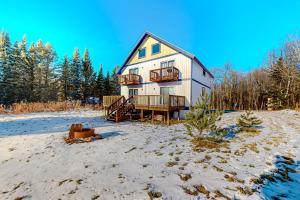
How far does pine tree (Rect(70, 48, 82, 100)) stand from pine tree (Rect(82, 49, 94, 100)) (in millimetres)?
840

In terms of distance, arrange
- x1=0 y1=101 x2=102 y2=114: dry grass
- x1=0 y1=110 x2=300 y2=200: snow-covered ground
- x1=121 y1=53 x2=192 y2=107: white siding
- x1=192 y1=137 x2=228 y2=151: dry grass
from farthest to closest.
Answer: x1=0 y1=101 x2=102 y2=114: dry grass → x1=121 y1=53 x2=192 y2=107: white siding → x1=192 y1=137 x2=228 y2=151: dry grass → x1=0 y1=110 x2=300 y2=200: snow-covered ground

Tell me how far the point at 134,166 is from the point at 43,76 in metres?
37.1

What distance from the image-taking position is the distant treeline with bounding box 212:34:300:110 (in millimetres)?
20516

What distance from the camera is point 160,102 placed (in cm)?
1251

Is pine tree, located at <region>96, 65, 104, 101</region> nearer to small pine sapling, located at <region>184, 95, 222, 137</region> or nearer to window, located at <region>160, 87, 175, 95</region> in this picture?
window, located at <region>160, 87, 175, 95</region>

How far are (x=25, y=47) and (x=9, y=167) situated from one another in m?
36.1

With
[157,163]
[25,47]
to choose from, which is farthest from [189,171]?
[25,47]

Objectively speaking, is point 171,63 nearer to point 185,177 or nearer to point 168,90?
point 168,90

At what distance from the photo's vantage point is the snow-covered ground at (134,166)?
356cm

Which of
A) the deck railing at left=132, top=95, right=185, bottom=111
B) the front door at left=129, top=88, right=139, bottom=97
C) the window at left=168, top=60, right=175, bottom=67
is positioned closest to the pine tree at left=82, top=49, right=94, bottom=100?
the front door at left=129, top=88, right=139, bottom=97

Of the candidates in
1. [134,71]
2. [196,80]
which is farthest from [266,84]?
[134,71]

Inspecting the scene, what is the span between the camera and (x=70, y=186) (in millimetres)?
3807

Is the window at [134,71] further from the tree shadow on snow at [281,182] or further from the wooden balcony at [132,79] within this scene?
the tree shadow on snow at [281,182]

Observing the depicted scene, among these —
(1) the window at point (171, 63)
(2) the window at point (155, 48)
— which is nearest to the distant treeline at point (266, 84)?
(1) the window at point (171, 63)
